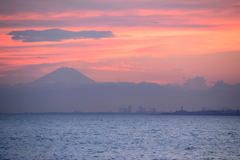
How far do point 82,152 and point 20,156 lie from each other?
24.1ft

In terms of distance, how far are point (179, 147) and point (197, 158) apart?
10.1m

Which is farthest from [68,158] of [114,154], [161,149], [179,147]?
[179,147]

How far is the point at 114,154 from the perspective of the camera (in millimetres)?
44406

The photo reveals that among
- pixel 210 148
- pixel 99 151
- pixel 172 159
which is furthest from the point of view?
pixel 210 148

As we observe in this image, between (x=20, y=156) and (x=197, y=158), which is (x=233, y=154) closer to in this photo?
(x=197, y=158)

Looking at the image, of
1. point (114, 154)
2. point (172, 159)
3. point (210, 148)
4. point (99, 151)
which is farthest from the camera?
point (210, 148)

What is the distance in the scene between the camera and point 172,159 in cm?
4078

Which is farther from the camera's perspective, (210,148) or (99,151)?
(210,148)

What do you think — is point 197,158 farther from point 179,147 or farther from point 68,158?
point 68,158

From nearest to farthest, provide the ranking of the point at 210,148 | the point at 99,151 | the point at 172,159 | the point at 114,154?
the point at 172,159
the point at 114,154
the point at 99,151
the point at 210,148

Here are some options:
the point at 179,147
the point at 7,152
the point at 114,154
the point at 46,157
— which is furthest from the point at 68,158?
the point at 179,147

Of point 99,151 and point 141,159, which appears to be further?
point 99,151

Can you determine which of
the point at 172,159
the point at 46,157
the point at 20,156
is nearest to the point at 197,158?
the point at 172,159

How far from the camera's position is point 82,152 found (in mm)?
46750
